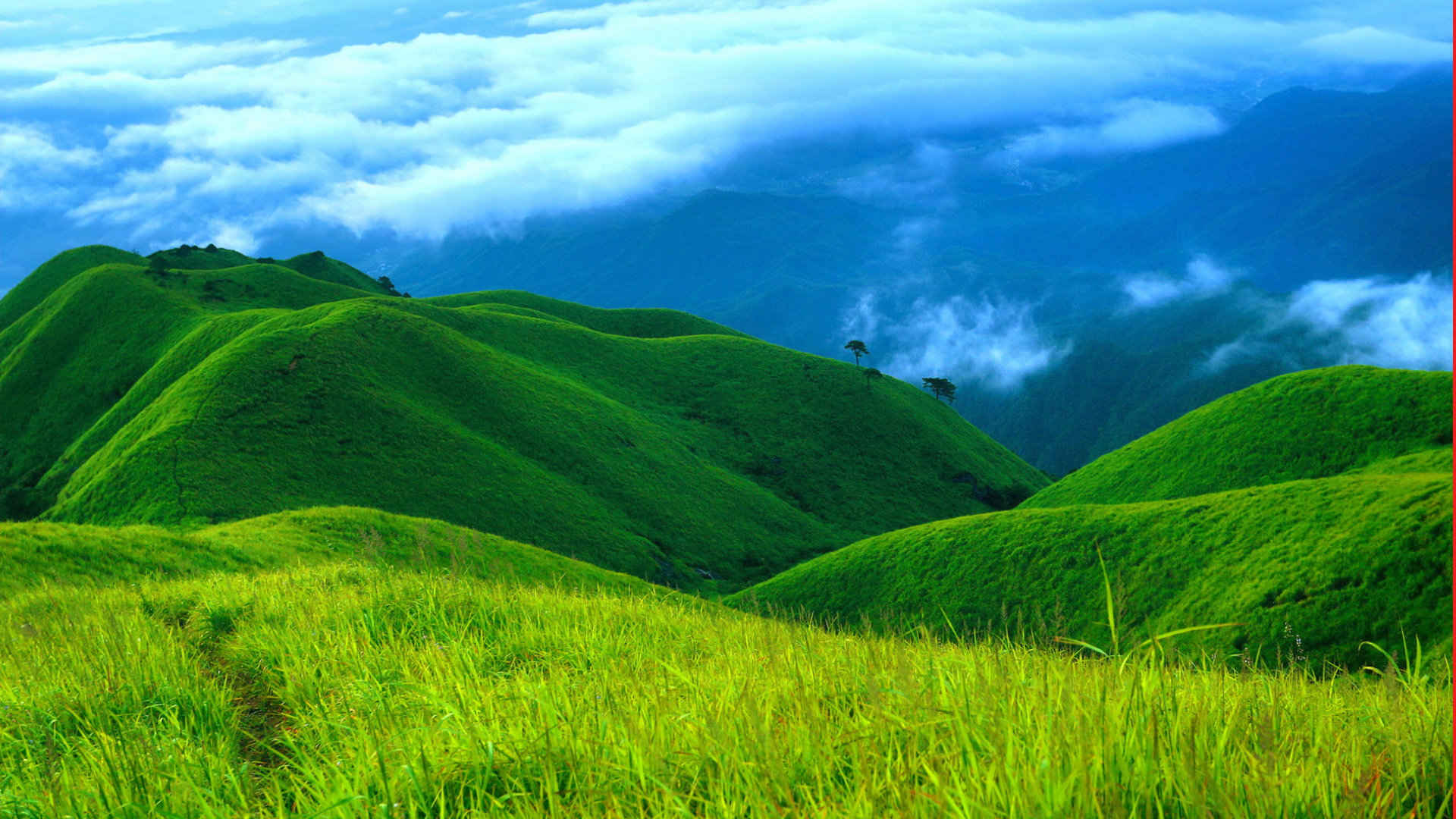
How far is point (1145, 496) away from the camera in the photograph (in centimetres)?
6125

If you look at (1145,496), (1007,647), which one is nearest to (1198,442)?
(1145,496)

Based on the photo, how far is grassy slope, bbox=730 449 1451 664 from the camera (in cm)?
2889

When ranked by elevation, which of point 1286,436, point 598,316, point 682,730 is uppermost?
point 598,316

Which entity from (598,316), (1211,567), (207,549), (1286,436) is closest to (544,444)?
(207,549)

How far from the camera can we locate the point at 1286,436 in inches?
2339

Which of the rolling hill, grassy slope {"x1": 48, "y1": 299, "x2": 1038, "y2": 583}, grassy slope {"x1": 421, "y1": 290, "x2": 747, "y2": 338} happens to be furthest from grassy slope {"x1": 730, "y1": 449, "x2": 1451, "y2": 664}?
grassy slope {"x1": 421, "y1": 290, "x2": 747, "y2": 338}

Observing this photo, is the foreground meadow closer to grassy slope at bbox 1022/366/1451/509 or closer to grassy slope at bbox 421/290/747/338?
grassy slope at bbox 1022/366/1451/509

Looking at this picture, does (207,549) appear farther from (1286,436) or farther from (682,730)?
(1286,436)

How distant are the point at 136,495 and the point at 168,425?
1306cm

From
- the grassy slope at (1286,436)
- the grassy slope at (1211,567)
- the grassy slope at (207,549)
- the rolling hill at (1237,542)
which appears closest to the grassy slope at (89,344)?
the grassy slope at (207,549)

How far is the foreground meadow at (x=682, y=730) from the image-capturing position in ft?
9.98

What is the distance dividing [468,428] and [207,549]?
2478 inches

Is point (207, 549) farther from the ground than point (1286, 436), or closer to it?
closer to it

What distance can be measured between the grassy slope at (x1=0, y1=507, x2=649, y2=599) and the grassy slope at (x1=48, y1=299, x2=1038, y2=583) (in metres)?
20.1
